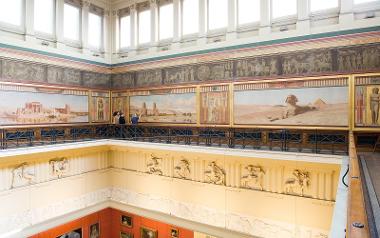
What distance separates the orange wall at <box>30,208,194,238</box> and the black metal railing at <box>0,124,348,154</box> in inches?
128

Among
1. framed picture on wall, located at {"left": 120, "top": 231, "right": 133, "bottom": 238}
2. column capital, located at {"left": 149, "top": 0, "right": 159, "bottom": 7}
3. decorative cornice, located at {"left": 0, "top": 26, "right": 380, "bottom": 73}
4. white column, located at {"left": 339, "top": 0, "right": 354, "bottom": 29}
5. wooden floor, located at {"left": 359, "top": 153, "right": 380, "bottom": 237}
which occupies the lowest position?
framed picture on wall, located at {"left": 120, "top": 231, "right": 133, "bottom": 238}

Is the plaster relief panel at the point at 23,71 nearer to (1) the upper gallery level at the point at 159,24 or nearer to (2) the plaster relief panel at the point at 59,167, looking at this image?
(1) the upper gallery level at the point at 159,24

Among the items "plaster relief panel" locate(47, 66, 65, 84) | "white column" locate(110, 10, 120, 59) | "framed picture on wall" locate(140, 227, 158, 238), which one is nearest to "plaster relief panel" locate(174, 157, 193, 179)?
"framed picture on wall" locate(140, 227, 158, 238)

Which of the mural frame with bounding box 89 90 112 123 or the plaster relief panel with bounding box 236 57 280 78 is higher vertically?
the plaster relief panel with bounding box 236 57 280 78

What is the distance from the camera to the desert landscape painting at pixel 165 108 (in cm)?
1262

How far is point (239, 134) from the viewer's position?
11.4 meters

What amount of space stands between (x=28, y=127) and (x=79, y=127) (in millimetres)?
2352

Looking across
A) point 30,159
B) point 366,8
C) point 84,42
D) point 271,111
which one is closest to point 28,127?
point 30,159

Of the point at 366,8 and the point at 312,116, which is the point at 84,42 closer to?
the point at 312,116

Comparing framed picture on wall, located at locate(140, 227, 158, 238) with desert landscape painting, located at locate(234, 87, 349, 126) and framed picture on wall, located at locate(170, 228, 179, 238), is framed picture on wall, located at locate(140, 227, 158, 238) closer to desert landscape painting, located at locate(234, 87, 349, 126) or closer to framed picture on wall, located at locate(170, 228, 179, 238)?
framed picture on wall, located at locate(170, 228, 179, 238)

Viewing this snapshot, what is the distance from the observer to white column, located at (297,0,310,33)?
10375mm

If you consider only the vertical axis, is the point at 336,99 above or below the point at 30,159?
above

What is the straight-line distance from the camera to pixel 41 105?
12211 mm

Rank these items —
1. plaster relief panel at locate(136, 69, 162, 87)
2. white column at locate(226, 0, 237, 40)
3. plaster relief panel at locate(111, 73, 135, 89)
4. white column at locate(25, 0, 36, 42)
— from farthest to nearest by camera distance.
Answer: plaster relief panel at locate(111, 73, 135, 89) → plaster relief panel at locate(136, 69, 162, 87) → white column at locate(25, 0, 36, 42) → white column at locate(226, 0, 237, 40)
